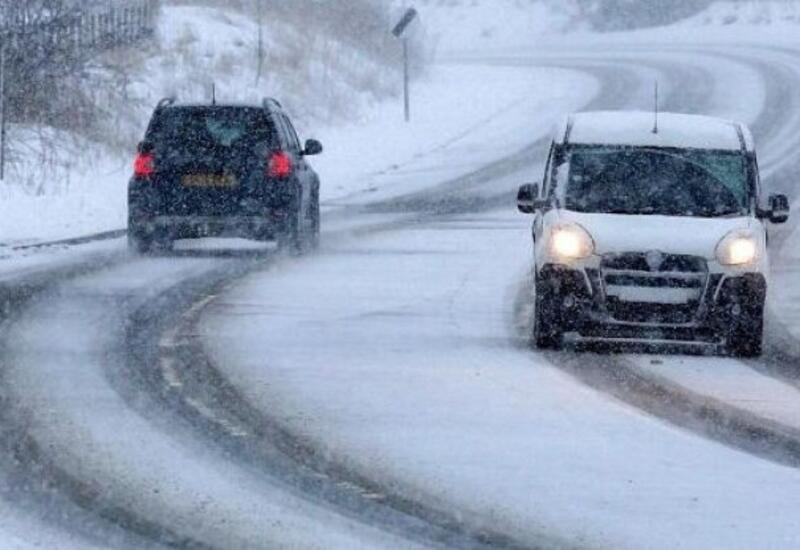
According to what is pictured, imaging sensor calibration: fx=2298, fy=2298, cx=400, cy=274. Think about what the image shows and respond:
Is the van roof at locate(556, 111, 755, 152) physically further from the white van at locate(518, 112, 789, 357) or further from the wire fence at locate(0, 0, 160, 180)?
the wire fence at locate(0, 0, 160, 180)

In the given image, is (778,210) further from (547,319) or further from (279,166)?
(279,166)

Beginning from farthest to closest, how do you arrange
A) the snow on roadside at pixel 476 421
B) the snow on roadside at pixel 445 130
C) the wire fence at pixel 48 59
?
the snow on roadside at pixel 445 130 → the wire fence at pixel 48 59 → the snow on roadside at pixel 476 421

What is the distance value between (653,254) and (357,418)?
367 cm

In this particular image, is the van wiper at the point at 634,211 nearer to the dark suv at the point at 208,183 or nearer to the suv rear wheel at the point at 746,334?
the suv rear wheel at the point at 746,334

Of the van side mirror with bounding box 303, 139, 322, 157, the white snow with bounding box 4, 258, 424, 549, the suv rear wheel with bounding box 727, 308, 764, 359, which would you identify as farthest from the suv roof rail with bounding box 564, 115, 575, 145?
the van side mirror with bounding box 303, 139, 322, 157

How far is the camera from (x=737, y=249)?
50.5ft

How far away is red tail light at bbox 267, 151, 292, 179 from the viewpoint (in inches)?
920

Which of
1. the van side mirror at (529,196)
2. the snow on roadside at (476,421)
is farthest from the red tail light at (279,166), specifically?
the van side mirror at (529,196)

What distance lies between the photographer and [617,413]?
1247 centimetres

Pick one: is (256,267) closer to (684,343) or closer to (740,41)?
(684,343)

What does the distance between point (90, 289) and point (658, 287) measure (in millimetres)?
6106

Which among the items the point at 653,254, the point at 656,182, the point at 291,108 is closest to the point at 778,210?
the point at 656,182

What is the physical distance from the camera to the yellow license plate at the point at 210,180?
23.2 m

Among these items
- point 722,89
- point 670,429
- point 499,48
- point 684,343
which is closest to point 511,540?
point 670,429
